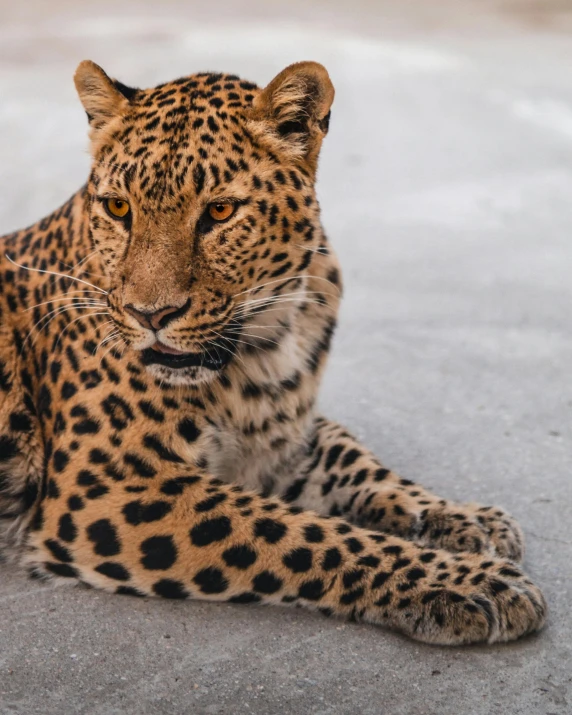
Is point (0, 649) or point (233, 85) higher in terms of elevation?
point (233, 85)

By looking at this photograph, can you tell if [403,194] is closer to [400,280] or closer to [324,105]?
[400,280]

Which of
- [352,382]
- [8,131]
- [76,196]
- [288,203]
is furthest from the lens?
[8,131]

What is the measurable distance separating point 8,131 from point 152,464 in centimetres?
829

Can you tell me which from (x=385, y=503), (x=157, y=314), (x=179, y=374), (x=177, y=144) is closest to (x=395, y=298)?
(x=385, y=503)

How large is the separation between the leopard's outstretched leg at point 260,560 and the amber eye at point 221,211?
979 millimetres

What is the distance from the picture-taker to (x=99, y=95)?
444cm

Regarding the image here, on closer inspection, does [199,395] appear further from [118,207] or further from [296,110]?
[296,110]

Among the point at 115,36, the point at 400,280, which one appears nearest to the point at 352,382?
the point at 400,280

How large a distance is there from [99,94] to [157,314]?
981mm

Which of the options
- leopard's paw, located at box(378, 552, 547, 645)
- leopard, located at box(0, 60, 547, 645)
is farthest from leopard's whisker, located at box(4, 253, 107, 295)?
leopard's paw, located at box(378, 552, 547, 645)

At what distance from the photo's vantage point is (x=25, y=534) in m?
4.67

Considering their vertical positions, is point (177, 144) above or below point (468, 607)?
above

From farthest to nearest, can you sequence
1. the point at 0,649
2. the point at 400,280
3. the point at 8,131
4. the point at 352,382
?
the point at 8,131 → the point at 400,280 → the point at 352,382 → the point at 0,649

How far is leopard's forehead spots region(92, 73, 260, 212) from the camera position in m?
4.16
